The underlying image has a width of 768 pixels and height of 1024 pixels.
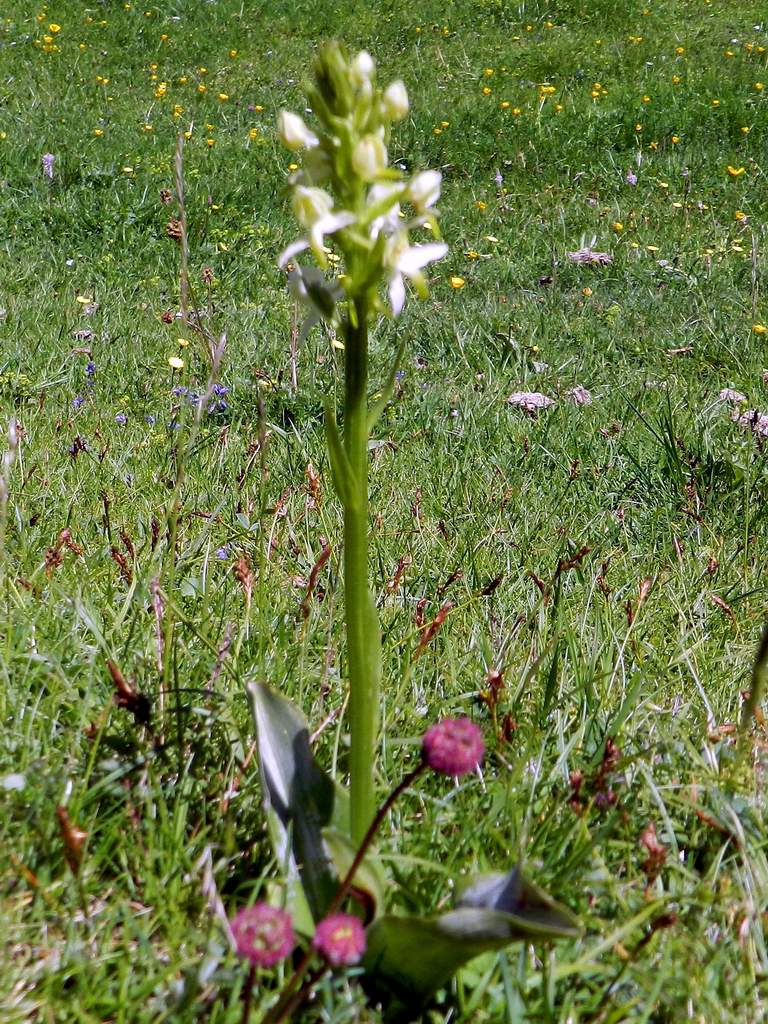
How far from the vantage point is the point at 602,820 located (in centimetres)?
149

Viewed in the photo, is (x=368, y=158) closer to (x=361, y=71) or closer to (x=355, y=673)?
(x=361, y=71)

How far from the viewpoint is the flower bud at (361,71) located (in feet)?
3.76

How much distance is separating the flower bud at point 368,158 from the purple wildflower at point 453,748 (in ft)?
2.06

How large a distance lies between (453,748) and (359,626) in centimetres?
28

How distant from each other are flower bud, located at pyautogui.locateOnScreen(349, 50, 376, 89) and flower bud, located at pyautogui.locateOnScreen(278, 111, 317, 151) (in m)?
0.09

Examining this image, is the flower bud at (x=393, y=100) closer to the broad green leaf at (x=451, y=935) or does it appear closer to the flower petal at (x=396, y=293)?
the flower petal at (x=396, y=293)

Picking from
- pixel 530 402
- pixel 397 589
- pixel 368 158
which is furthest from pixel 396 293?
pixel 530 402

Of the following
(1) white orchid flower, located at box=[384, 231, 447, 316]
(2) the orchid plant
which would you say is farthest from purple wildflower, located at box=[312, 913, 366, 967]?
(1) white orchid flower, located at box=[384, 231, 447, 316]

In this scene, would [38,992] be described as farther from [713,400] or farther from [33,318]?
[33,318]

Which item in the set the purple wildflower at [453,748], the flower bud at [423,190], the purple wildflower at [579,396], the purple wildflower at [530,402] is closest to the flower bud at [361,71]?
the flower bud at [423,190]

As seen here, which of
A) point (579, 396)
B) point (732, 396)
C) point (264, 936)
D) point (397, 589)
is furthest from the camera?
point (579, 396)

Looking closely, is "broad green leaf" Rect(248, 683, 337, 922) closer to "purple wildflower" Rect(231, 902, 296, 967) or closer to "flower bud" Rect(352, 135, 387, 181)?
"purple wildflower" Rect(231, 902, 296, 967)

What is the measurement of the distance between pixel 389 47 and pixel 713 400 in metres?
10.1

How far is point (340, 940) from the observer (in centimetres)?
90
